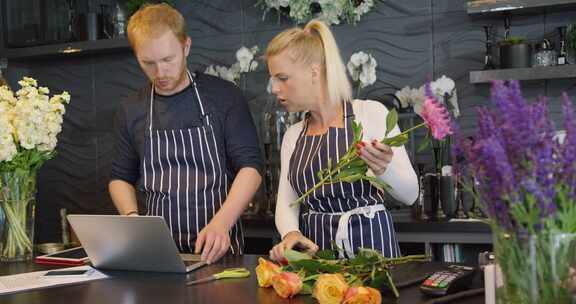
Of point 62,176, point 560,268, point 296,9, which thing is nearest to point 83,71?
point 62,176

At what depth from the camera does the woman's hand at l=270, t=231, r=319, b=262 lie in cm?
174

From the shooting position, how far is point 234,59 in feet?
12.5

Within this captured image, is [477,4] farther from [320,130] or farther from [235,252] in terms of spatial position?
[235,252]

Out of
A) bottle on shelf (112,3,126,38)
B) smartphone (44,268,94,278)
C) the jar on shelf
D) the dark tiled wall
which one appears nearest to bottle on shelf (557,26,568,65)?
the jar on shelf

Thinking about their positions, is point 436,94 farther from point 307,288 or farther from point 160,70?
point 307,288

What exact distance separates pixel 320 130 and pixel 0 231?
3.17ft

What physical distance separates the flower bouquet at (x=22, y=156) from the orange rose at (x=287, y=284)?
102 cm

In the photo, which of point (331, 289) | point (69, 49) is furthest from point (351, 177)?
point (69, 49)

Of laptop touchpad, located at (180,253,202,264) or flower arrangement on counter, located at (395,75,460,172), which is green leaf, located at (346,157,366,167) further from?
flower arrangement on counter, located at (395,75,460,172)

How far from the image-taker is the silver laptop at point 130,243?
1.63 metres

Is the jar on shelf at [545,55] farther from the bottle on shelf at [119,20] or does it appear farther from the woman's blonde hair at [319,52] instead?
the bottle on shelf at [119,20]

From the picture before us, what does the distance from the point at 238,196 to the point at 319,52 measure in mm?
500

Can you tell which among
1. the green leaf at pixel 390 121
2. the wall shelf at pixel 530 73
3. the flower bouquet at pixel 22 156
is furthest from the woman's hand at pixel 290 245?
the wall shelf at pixel 530 73

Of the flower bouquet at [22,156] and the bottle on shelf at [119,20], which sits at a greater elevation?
the bottle on shelf at [119,20]
